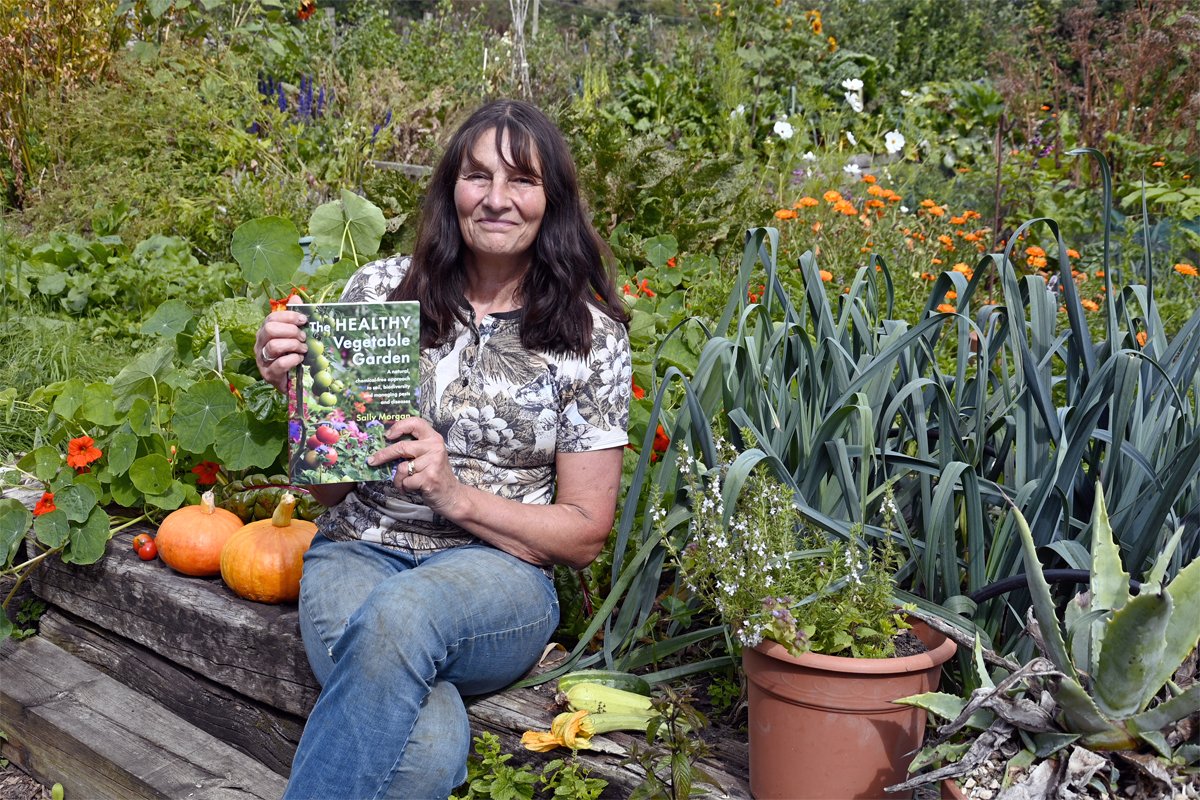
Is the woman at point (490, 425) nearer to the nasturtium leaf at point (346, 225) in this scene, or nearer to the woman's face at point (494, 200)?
the woman's face at point (494, 200)

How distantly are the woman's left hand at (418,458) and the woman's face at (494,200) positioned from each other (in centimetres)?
40

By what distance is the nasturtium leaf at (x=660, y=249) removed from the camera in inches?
140

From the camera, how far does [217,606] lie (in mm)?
2336

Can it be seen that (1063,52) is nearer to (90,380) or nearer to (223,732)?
(90,380)

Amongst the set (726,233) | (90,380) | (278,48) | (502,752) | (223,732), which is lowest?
(223,732)

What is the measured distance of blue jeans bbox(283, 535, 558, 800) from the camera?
1.68 m

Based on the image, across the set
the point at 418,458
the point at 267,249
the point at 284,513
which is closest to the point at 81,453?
the point at 284,513

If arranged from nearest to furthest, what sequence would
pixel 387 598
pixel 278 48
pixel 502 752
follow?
1. pixel 387 598
2. pixel 502 752
3. pixel 278 48

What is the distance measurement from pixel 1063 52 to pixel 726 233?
5474mm

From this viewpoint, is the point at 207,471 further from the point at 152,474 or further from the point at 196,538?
the point at 196,538

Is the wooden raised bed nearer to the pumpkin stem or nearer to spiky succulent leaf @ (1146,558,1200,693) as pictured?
the pumpkin stem

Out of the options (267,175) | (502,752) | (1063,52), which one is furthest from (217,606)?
(1063,52)

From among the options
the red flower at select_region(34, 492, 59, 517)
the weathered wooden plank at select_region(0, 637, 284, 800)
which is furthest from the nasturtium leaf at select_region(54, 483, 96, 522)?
the weathered wooden plank at select_region(0, 637, 284, 800)

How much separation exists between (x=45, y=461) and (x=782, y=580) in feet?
5.81
